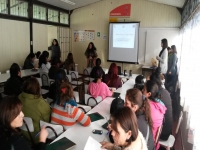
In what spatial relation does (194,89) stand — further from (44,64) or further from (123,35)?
(123,35)

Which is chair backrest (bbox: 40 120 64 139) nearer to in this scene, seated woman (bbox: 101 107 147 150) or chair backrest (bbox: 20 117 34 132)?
chair backrest (bbox: 20 117 34 132)

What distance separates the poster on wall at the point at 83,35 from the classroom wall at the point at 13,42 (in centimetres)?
279

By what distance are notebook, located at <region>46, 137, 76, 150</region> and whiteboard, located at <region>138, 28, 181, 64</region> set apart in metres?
6.14

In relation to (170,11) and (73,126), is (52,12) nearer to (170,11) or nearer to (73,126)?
(170,11)

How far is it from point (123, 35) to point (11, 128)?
668 cm

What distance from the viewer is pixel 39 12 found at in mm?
6992

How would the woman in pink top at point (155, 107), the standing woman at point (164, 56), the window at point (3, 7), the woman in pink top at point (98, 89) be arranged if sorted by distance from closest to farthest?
1. the woman in pink top at point (155, 107)
2. the woman in pink top at point (98, 89)
3. the standing woman at point (164, 56)
4. the window at point (3, 7)

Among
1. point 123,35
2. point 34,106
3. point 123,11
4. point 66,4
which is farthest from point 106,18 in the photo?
point 34,106

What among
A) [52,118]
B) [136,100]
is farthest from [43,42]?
[136,100]

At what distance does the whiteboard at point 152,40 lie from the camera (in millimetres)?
6871

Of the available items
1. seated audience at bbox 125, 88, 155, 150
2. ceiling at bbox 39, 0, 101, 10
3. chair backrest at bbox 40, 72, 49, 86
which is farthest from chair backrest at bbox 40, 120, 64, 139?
ceiling at bbox 39, 0, 101, 10

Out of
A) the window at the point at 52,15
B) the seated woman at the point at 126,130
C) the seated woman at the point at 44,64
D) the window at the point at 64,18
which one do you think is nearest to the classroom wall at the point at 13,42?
the seated woman at the point at 44,64

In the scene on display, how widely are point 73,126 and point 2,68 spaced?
446 centimetres

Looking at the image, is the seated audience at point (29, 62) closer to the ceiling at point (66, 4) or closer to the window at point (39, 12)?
the window at point (39, 12)
